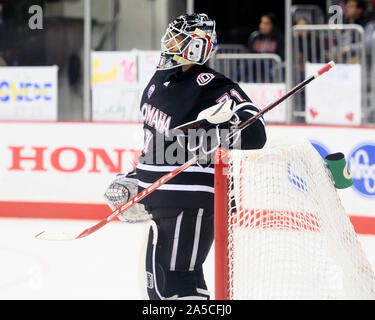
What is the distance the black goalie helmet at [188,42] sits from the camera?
2543mm

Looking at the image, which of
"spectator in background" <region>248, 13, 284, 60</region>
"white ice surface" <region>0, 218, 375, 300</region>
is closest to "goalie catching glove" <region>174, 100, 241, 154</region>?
"white ice surface" <region>0, 218, 375, 300</region>

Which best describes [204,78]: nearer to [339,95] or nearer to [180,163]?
[180,163]

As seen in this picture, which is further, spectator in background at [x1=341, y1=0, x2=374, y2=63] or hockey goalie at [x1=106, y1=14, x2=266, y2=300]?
spectator in background at [x1=341, y1=0, x2=374, y2=63]

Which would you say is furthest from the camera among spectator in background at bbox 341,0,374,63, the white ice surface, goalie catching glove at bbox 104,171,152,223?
spectator in background at bbox 341,0,374,63

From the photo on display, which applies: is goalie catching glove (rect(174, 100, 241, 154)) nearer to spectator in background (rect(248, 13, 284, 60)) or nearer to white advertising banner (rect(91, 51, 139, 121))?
white advertising banner (rect(91, 51, 139, 121))

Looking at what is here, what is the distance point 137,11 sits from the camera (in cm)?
694

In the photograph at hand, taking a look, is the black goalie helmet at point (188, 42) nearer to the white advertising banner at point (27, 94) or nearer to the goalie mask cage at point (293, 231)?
the goalie mask cage at point (293, 231)

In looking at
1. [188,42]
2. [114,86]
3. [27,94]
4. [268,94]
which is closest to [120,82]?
[114,86]

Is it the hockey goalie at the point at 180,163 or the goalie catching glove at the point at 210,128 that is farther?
the hockey goalie at the point at 180,163

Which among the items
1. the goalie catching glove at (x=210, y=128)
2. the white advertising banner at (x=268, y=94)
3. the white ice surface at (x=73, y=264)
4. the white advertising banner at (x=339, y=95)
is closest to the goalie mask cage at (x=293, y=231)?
the goalie catching glove at (x=210, y=128)

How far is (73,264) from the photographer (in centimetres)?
462

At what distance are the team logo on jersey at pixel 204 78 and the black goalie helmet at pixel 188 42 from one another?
0.06 meters

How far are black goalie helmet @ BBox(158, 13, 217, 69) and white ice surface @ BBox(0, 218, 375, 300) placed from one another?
1.36 metres

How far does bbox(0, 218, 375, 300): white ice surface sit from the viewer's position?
13.3 feet
